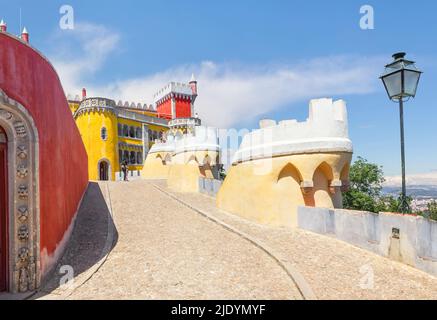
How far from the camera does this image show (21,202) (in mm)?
5938

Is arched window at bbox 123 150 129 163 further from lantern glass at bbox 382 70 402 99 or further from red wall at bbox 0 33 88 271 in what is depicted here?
lantern glass at bbox 382 70 402 99

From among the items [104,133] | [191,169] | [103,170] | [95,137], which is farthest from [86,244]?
[103,170]

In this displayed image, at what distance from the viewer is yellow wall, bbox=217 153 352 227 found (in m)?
11.0

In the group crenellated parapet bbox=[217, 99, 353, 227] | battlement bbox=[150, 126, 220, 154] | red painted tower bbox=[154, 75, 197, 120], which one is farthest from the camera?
red painted tower bbox=[154, 75, 197, 120]

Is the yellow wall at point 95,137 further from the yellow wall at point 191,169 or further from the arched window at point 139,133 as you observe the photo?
the yellow wall at point 191,169

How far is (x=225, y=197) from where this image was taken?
14.5 m

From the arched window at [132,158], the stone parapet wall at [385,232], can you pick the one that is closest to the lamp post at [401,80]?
the stone parapet wall at [385,232]

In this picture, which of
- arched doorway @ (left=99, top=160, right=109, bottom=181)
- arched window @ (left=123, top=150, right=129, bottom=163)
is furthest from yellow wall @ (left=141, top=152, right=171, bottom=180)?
arched window @ (left=123, top=150, right=129, bottom=163)

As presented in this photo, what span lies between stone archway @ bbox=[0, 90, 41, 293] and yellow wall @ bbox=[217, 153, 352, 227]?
7.55 metres

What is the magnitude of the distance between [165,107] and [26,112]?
4765 centimetres

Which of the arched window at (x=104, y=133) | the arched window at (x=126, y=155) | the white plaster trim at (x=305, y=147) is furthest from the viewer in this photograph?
the arched window at (x=126, y=155)

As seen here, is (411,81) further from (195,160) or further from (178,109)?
(178,109)

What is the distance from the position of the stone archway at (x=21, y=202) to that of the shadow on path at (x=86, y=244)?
46 cm

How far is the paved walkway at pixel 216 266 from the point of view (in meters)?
6.08
